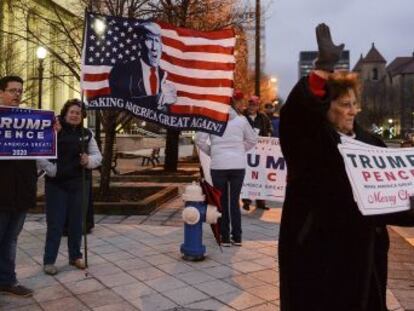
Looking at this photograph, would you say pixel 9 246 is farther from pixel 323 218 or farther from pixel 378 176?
pixel 378 176

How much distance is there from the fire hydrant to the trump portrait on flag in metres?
1.22

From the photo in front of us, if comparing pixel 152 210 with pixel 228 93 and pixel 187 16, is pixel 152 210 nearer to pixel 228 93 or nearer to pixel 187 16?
pixel 228 93

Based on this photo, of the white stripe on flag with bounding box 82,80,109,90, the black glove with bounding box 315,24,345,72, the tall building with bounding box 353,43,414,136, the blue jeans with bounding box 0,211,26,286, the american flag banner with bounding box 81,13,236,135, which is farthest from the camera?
the tall building with bounding box 353,43,414,136

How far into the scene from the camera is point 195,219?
6.82 meters

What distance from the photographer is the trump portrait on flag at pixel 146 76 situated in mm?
6168

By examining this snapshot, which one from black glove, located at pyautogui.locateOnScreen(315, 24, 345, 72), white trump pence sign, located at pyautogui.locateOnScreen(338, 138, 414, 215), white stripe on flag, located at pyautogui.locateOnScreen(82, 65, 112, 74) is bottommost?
white trump pence sign, located at pyautogui.locateOnScreen(338, 138, 414, 215)

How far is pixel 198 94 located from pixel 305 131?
376 centimetres

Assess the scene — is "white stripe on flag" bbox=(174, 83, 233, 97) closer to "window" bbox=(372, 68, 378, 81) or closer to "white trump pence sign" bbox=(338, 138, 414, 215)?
"white trump pence sign" bbox=(338, 138, 414, 215)

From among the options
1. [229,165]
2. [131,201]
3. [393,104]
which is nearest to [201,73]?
[229,165]

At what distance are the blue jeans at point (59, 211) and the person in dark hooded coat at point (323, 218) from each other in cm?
387

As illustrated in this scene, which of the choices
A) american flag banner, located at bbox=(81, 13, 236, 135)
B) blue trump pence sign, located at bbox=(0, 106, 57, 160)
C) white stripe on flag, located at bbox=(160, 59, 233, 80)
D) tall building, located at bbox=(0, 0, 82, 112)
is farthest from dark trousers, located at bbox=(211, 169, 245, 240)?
tall building, located at bbox=(0, 0, 82, 112)

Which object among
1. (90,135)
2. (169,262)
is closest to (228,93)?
(90,135)

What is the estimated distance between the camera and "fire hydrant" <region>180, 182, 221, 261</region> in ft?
22.4

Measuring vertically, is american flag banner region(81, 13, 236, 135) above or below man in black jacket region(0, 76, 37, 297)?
above
